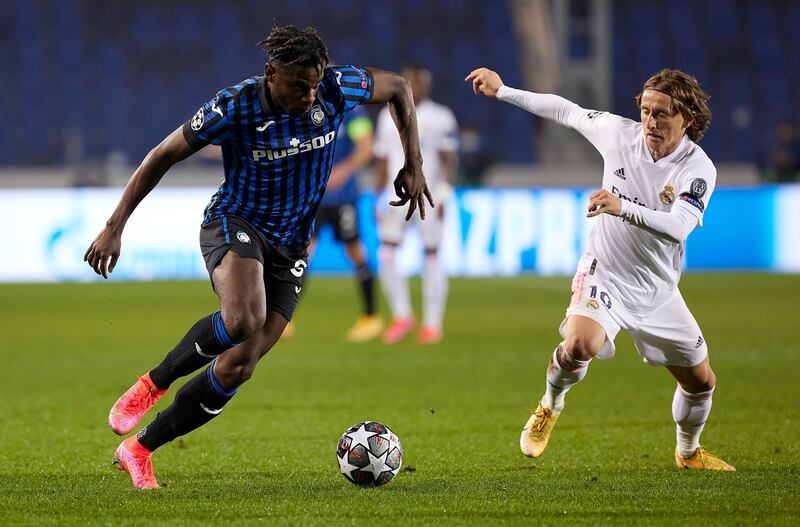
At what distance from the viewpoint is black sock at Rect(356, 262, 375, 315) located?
35.6ft

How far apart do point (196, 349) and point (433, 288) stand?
5.89 m

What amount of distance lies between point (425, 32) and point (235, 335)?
2176 centimetres

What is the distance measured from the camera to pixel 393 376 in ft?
27.6

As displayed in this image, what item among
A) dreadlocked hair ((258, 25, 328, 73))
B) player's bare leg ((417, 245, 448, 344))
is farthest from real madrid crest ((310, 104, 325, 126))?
player's bare leg ((417, 245, 448, 344))

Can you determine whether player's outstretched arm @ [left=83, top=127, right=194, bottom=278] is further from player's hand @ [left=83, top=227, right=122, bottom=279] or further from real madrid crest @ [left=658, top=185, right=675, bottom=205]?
real madrid crest @ [left=658, top=185, right=675, bottom=205]

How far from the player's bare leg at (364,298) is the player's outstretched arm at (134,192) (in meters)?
6.15

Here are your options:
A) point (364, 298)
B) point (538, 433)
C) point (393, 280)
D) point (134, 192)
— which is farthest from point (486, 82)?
point (364, 298)

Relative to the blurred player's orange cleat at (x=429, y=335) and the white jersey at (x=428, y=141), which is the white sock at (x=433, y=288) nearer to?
the blurred player's orange cleat at (x=429, y=335)

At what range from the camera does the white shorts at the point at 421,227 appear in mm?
10422

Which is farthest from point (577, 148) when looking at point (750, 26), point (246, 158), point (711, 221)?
point (246, 158)

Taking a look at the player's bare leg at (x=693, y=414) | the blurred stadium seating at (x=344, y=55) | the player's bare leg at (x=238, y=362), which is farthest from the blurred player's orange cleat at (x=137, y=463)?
the blurred stadium seating at (x=344, y=55)

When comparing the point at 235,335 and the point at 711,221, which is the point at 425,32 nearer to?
the point at 711,221

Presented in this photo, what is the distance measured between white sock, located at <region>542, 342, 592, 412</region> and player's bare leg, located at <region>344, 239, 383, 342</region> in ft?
18.1

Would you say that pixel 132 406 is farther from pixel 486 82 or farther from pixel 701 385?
pixel 701 385
